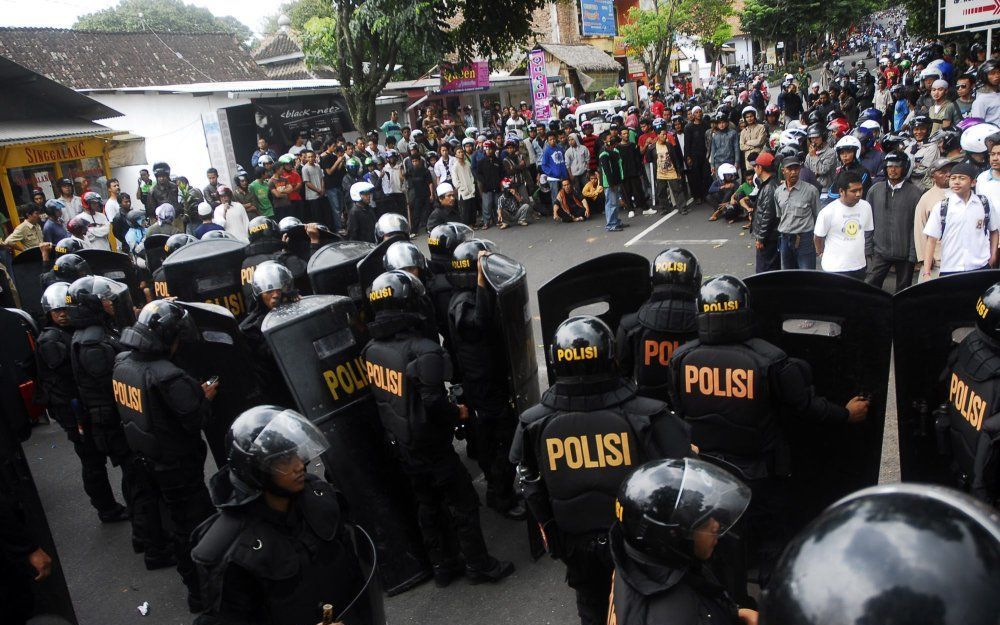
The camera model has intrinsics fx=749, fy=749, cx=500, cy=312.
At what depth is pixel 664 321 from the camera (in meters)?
4.31

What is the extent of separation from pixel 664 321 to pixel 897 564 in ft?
10.3

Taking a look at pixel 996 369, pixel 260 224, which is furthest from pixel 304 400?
pixel 260 224

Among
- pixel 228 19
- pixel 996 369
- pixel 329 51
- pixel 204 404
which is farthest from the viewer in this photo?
pixel 228 19

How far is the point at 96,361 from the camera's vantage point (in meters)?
5.10

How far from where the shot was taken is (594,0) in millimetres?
31422

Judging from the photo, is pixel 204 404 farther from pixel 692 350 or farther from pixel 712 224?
pixel 712 224

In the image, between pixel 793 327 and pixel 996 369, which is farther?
pixel 793 327

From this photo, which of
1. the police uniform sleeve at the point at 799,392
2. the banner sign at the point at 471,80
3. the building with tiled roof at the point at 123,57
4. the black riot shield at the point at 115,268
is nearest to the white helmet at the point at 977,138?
the police uniform sleeve at the point at 799,392

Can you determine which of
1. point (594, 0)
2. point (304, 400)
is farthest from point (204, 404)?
point (594, 0)

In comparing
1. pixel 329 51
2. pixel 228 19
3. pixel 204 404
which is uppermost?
pixel 228 19

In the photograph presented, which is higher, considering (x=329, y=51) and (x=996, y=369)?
(x=329, y=51)

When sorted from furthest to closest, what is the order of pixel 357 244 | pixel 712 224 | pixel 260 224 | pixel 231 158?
pixel 231 158 < pixel 712 224 < pixel 260 224 < pixel 357 244

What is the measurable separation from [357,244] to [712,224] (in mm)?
7734

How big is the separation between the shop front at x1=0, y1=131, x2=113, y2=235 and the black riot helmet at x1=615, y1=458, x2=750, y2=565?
14.8 m
